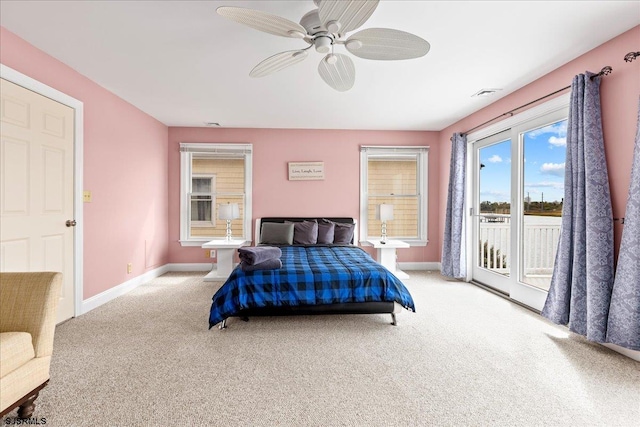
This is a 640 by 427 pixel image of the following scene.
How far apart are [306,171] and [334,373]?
3.79 meters

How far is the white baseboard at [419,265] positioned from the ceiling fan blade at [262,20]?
446cm

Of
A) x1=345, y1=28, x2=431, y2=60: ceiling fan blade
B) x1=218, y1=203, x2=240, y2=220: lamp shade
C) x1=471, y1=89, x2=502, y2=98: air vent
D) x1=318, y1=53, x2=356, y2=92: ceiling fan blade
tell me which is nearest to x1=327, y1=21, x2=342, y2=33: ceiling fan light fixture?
x1=345, y1=28, x2=431, y2=60: ceiling fan blade

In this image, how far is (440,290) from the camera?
13.8 ft

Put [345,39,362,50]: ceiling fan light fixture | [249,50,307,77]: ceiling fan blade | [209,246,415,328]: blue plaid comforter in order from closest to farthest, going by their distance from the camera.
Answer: [345,39,362,50]: ceiling fan light fixture → [249,50,307,77]: ceiling fan blade → [209,246,415,328]: blue plaid comforter

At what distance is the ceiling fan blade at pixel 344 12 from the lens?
61.6 inches

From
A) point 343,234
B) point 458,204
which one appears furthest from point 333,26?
point 458,204

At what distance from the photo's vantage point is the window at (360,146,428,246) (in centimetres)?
546

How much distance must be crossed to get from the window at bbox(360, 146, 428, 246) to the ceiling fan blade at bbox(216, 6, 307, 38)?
371 centimetres

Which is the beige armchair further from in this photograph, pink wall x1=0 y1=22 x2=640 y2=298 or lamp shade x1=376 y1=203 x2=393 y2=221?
lamp shade x1=376 y1=203 x2=393 y2=221

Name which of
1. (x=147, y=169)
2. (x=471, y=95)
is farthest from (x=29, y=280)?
(x=471, y=95)

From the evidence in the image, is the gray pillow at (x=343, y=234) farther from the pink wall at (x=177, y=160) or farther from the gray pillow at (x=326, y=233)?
the pink wall at (x=177, y=160)

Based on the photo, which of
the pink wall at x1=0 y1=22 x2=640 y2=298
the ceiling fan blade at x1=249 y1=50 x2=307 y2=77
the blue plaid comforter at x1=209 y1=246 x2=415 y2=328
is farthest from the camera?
the blue plaid comforter at x1=209 y1=246 x2=415 y2=328

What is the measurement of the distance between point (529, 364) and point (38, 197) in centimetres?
438

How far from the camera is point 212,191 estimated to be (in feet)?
17.8
